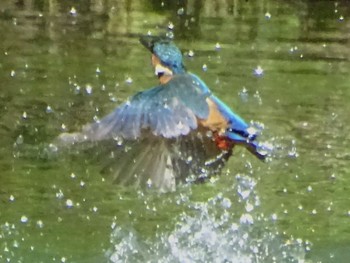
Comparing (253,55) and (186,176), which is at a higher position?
(186,176)

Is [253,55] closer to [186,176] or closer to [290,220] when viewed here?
[290,220]

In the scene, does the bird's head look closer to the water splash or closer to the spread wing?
the spread wing

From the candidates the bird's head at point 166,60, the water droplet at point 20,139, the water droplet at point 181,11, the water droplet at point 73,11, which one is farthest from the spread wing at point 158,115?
the water droplet at point 181,11

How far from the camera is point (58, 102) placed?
8609mm

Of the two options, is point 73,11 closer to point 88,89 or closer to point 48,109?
point 88,89

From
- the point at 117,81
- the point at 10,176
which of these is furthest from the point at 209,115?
the point at 117,81

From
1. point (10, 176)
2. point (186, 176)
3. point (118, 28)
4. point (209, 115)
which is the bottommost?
point (118, 28)

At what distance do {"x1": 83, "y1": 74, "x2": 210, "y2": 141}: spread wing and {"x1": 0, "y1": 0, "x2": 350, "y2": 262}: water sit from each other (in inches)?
43.0

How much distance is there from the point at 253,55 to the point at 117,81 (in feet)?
7.50

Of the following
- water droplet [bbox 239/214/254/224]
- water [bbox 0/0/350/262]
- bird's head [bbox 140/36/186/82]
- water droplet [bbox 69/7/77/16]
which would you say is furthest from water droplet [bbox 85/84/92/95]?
water droplet [bbox 69/7/77/16]

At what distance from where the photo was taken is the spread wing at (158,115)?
4.02 metres

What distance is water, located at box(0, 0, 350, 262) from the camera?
530 cm

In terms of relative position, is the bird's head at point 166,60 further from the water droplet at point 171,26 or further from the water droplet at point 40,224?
the water droplet at point 171,26

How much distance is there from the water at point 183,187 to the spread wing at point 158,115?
3.58 ft
